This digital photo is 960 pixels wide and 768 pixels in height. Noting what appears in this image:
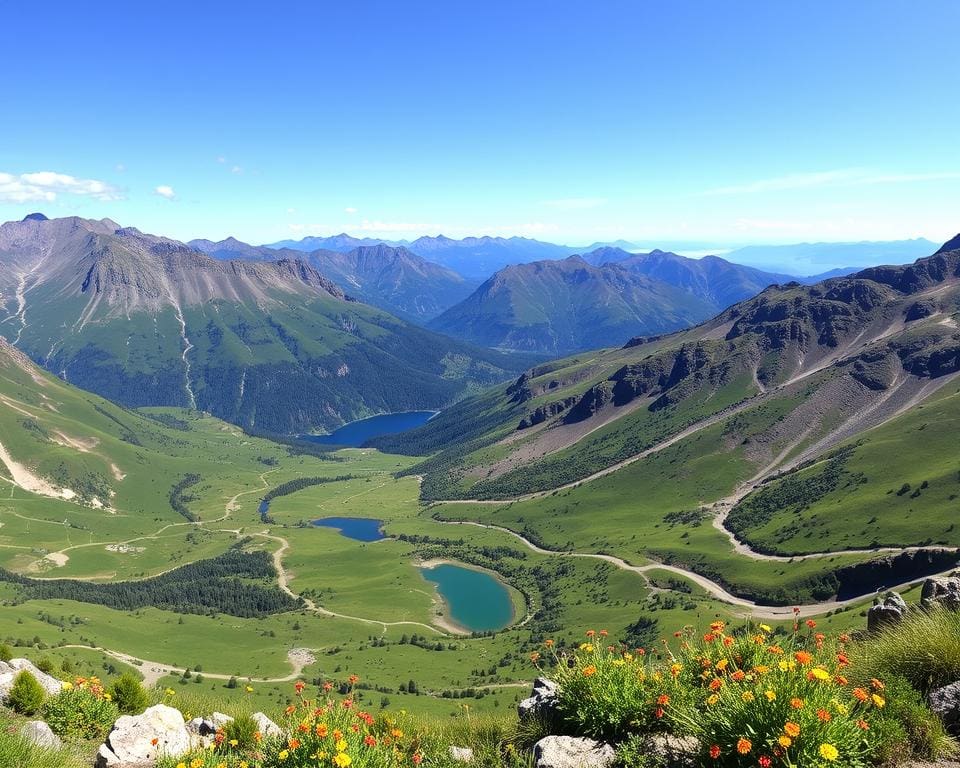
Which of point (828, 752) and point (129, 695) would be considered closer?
point (828, 752)

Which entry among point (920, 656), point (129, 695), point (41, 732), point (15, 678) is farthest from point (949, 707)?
point (15, 678)

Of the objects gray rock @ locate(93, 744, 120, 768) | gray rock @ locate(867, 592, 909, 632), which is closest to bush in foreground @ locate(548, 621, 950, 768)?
gray rock @ locate(867, 592, 909, 632)

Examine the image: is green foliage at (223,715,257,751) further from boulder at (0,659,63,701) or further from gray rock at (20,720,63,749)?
boulder at (0,659,63,701)

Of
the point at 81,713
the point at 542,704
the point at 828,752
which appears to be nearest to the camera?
the point at 828,752

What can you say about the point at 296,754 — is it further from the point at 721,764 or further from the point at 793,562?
the point at 793,562

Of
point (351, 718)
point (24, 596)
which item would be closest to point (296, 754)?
point (351, 718)

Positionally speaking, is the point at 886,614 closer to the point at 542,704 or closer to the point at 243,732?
the point at 542,704
